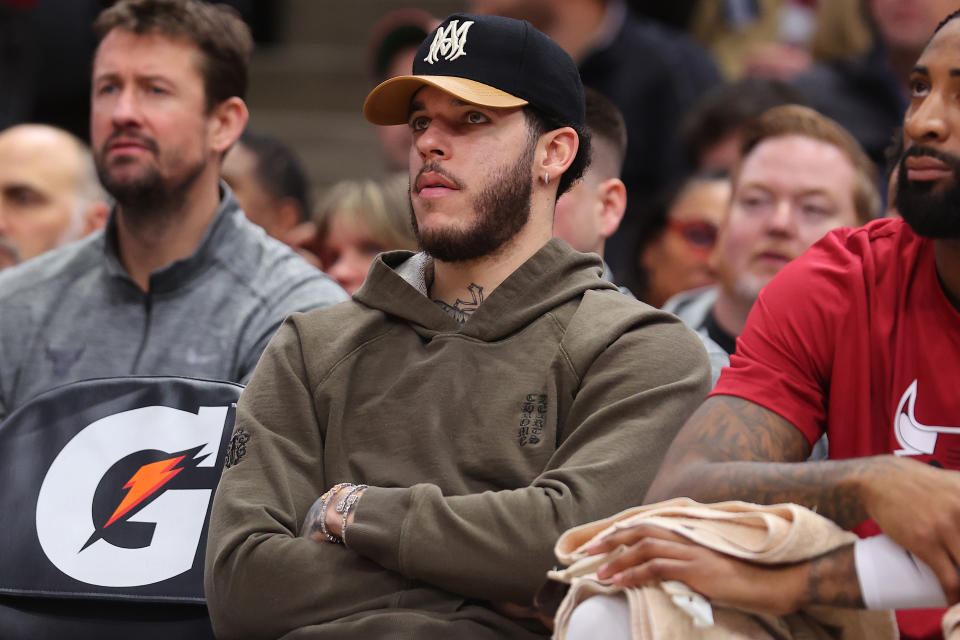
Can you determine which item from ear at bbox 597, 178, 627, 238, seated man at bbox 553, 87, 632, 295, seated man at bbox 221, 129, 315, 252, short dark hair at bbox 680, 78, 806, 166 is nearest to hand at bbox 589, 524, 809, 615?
seated man at bbox 553, 87, 632, 295

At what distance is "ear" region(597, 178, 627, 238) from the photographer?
4.42 m

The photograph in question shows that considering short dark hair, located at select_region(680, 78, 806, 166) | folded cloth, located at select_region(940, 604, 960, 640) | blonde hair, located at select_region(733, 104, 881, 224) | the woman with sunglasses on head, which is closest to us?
folded cloth, located at select_region(940, 604, 960, 640)

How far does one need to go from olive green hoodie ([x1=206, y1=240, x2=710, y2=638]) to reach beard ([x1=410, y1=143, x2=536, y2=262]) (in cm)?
11

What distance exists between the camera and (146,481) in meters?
3.38

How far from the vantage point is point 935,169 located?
9.26ft

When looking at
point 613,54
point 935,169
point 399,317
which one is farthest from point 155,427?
point 613,54

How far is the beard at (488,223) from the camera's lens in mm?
3143

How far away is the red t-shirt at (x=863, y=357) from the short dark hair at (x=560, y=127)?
2.19 ft

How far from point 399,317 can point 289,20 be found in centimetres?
694

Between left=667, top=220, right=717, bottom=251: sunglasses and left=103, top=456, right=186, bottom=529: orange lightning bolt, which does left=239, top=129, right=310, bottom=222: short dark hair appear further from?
left=103, top=456, right=186, bottom=529: orange lightning bolt

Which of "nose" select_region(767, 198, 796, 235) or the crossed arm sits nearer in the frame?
the crossed arm

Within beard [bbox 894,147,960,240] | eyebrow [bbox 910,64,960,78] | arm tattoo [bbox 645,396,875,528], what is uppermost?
eyebrow [bbox 910,64,960,78]

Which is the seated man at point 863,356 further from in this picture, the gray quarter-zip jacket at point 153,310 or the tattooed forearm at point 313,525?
the gray quarter-zip jacket at point 153,310

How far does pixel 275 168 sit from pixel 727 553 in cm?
435
